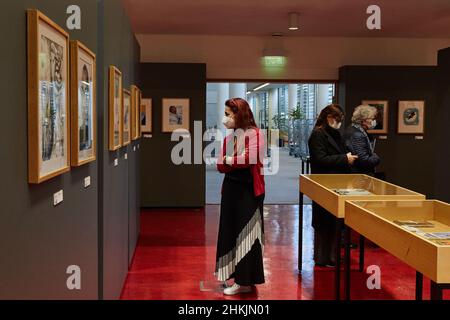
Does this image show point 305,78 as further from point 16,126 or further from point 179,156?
point 16,126

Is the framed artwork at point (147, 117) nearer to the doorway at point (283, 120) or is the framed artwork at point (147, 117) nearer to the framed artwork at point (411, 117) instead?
the doorway at point (283, 120)

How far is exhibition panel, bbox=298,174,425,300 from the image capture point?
4094mm

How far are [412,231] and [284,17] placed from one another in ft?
19.2

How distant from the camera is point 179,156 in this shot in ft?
32.1

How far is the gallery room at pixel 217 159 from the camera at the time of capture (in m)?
2.14

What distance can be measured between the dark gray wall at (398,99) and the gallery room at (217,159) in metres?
0.03

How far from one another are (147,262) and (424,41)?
23.7ft

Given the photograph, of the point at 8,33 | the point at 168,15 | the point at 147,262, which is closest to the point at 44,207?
the point at 8,33

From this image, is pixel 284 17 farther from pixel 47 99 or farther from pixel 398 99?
pixel 47 99

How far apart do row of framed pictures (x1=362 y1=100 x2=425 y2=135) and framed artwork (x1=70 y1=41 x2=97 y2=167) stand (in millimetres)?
7557

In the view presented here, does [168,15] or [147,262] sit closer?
[147,262]

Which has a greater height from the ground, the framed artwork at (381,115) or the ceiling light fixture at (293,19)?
the ceiling light fixture at (293,19)

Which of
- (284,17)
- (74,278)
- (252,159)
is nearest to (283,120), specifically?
(284,17)

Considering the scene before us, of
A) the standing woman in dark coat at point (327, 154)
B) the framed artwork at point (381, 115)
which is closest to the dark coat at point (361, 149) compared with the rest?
the standing woman in dark coat at point (327, 154)
